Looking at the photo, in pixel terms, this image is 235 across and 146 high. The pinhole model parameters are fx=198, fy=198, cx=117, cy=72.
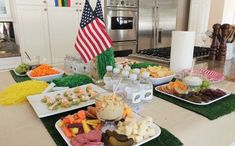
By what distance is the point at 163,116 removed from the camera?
2.75ft

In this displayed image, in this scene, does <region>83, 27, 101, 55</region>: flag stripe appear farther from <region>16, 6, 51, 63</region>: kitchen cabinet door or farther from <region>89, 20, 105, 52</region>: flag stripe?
<region>16, 6, 51, 63</region>: kitchen cabinet door

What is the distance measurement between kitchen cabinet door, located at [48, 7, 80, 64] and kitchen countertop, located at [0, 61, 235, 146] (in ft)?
6.91

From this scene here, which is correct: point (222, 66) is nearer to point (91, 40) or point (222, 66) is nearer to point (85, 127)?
point (91, 40)

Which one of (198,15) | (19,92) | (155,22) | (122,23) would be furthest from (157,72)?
(198,15)

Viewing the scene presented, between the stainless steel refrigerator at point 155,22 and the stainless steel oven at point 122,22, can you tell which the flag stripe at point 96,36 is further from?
the stainless steel refrigerator at point 155,22

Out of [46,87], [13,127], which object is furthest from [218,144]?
[46,87]

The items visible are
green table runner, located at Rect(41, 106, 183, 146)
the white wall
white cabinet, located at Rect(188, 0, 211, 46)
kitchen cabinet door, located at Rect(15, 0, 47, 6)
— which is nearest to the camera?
green table runner, located at Rect(41, 106, 183, 146)

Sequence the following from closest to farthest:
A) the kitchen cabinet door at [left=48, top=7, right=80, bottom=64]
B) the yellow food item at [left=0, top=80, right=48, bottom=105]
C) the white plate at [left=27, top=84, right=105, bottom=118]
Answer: the white plate at [left=27, top=84, right=105, bottom=118] < the yellow food item at [left=0, top=80, right=48, bottom=105] < the kitchen cabinet door at [left=48, top=7, right=80, bottom=64]

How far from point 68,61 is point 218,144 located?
3.80 feet

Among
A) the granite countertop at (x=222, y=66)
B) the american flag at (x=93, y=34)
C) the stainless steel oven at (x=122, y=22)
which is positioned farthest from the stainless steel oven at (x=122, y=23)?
the american flag at (x=93, y=34)

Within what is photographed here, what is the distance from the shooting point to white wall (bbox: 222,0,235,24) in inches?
183

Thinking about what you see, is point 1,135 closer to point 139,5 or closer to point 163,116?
point 163,116

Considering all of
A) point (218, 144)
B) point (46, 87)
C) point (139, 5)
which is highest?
point (139, 5)

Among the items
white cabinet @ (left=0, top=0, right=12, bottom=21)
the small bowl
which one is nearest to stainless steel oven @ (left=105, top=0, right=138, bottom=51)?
white cabinet @ (left=0, top=0, right=12, bottom=21)
